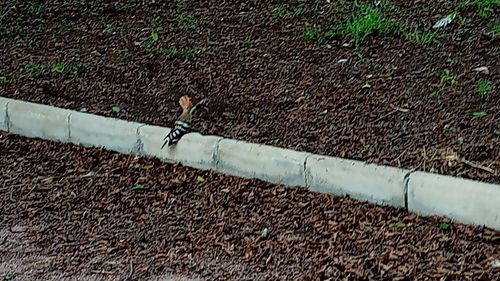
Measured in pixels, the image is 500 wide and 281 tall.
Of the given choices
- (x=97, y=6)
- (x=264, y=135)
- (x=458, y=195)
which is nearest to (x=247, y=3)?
(x=97, y=6)

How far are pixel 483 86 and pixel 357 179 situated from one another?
50.9 inches

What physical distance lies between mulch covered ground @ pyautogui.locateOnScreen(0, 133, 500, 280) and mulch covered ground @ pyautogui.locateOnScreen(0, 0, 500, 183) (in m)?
0.40

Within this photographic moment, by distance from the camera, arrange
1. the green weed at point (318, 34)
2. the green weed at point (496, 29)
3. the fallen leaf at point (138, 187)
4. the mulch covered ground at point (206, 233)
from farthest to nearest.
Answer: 1. the green weed at point (318, 34)
2. the green weed at point (496, 29)
3. the fallen leaf at point (138, 187)
4. the mulch covered ground at point (206, 233)

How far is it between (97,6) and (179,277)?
4.39 meters

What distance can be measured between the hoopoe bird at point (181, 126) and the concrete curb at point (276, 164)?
0.11ft

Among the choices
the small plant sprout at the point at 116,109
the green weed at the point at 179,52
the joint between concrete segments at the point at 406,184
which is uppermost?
the joint between concrete segments at the point at 406,184

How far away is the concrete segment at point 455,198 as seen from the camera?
2963 millimetres

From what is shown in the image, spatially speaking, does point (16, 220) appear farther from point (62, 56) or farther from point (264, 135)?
point (62, 56)

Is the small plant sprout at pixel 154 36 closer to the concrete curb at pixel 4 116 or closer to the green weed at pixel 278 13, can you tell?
the green weed at pixel 278 13

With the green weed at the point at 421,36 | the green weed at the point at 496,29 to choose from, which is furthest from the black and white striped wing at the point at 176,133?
the green weed at the point at 496,29

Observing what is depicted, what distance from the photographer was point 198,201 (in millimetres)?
3521

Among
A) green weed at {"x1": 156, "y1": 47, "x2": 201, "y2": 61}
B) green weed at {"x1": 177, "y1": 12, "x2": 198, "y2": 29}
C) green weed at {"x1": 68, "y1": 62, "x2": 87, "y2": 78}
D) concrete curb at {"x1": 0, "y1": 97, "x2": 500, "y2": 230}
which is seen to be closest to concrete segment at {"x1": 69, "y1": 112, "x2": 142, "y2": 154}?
concrete curb at {"x1": 0, "y1": 97, "x2": 500, "y2": 230}

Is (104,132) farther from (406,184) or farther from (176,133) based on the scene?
(406,184)

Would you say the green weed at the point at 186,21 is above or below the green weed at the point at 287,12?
below
